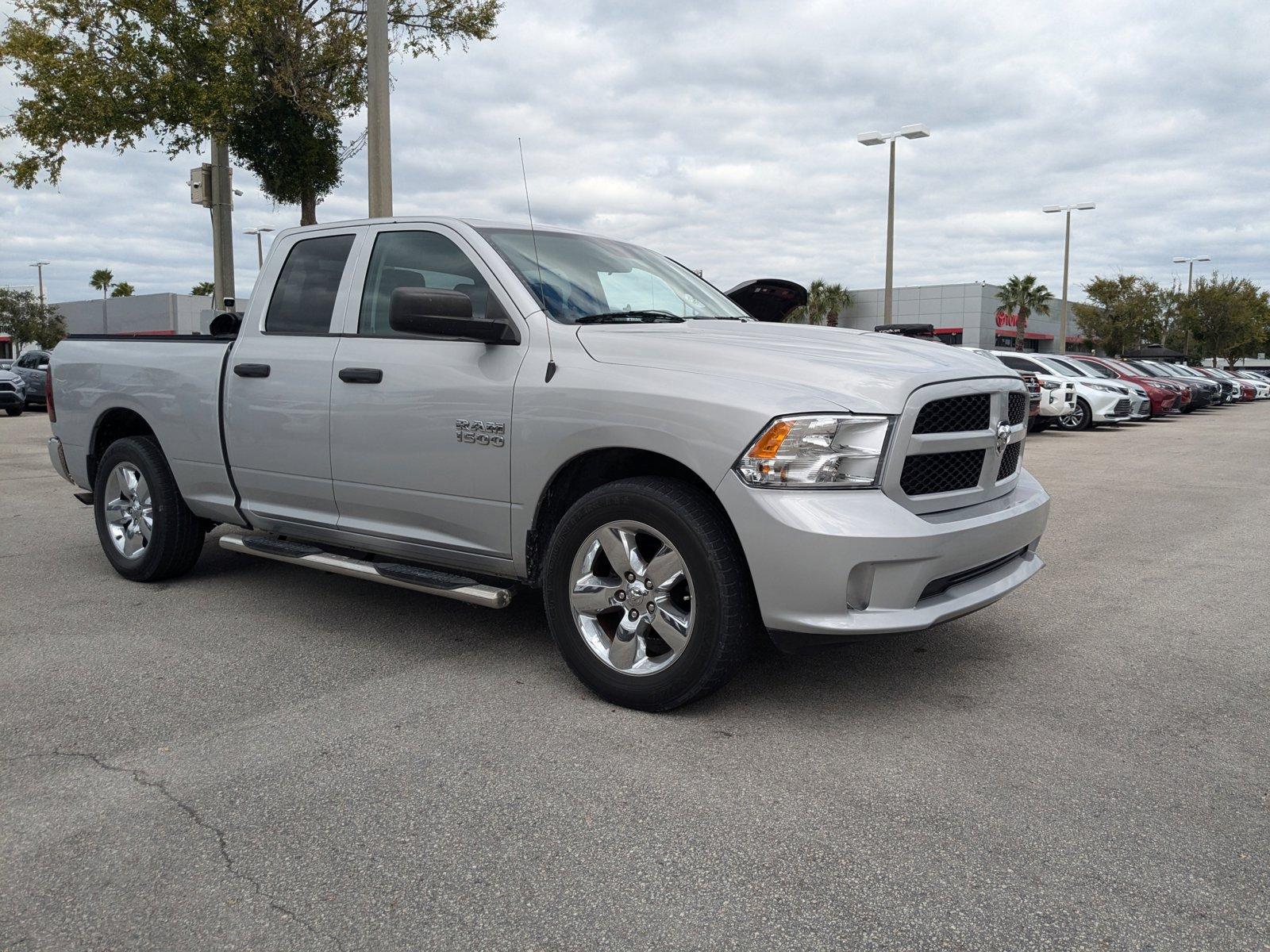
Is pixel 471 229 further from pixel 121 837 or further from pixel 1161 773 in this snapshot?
pixel 1161 773

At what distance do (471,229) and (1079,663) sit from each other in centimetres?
322

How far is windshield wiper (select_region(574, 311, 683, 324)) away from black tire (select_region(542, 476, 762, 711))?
820 millimetres

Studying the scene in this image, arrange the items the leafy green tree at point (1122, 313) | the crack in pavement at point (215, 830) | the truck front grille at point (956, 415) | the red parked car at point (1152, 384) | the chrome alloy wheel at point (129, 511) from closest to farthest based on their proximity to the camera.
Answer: the crack in pavement at point (215, 830) < the truck front grille at point (956, 415) < the chrome alloy wheel at point (129, 511) < the red parked car at point (1152, 384) < the leafy green tree at point (1122, 313)

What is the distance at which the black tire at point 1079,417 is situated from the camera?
66.8 ft

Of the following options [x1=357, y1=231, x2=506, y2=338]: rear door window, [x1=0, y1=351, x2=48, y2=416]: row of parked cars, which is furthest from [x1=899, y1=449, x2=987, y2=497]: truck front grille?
[x1=0, y1=351, x2=48, y2=416]: row of parked cars

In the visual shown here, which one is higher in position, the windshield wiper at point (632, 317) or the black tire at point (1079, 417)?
the windshield wiper at point (632, 317)

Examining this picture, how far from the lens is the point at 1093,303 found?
5472 cm

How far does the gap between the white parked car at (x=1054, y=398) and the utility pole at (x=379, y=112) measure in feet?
45.2

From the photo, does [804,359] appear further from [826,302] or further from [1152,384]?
[826,302]

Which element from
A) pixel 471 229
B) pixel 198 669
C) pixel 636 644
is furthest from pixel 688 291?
pixel 198 669

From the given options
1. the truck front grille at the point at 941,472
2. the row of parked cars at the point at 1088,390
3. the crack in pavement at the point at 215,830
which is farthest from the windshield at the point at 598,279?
the row of parked cars at the point at 1088,390

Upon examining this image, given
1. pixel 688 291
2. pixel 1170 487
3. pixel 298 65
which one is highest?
pixel 298 65

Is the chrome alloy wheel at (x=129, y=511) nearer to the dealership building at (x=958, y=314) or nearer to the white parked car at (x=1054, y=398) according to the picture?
the white parked car at (x=1054, y=398)

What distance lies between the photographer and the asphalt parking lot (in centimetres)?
244
